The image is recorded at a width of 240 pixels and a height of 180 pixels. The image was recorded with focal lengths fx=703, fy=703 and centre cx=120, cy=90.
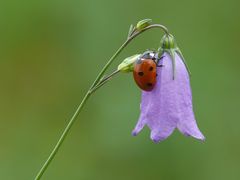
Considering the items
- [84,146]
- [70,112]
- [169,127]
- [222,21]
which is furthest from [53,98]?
[169,127]

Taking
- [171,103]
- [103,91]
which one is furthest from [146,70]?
[103,91]

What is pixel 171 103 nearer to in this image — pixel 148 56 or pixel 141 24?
pixel 148 56

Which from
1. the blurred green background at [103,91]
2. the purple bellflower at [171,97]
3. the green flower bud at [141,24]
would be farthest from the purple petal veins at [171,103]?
the blurred green background at [103,91]

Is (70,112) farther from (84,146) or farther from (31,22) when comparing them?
(31,22)

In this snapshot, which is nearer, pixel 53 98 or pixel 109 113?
pixel 109 113

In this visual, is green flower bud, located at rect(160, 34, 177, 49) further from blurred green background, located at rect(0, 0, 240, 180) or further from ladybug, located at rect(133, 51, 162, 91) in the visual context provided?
blurred green background, located at rect(0, 0, 240, 180)
